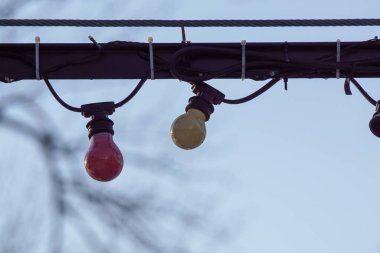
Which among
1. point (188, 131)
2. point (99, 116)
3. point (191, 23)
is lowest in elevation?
point (188, 131)

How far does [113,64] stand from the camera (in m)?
3.87

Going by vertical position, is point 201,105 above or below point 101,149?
above

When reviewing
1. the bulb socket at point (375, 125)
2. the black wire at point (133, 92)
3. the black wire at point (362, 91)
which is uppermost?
the black wire at point (362, 91)

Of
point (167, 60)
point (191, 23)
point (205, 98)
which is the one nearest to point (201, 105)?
point (205, 98)

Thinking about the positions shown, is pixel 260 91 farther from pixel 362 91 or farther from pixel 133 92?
pixel 133 92

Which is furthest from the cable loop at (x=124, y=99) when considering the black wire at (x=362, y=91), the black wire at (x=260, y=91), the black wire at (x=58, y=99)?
the black wire at (x=362, y=91)

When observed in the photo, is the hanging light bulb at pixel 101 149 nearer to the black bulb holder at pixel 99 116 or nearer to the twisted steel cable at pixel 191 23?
the black bulb holder at pixel 99 116

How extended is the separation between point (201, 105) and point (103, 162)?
1.77 ft

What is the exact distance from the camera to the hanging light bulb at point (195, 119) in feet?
11.6

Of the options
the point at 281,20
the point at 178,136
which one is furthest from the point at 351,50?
the point at 178,136

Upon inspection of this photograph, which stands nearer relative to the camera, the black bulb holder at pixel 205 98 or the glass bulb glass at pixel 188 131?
the glass bulb glass at pixel 188 131

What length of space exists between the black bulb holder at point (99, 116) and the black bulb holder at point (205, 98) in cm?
37

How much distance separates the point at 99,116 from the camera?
12.1 ft

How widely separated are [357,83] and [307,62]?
0.29 meters
